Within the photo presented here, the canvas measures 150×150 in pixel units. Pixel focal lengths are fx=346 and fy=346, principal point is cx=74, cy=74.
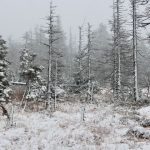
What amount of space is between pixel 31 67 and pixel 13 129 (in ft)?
60.9

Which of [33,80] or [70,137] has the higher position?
[33,80]

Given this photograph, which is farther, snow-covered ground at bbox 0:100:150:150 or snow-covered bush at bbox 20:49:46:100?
snow-covered bush at bbox 20:49:46:100

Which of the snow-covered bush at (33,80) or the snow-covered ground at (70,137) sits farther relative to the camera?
the snow-covered bush at (33,80)

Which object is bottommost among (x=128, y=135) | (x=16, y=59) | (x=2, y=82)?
(x=128, y=135)

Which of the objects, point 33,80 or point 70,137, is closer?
point 70,137

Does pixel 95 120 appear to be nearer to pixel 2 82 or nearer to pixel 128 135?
pixel 128 135

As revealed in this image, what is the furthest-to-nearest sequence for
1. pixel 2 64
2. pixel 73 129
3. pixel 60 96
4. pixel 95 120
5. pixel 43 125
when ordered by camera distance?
pixel 60 96
pixel 2 64
pixel 95 120
pixel 43 125
pixel 73 129

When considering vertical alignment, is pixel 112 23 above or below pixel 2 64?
above

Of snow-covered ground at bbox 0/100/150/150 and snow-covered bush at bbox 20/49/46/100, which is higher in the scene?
snow-covered bush at bbox 20/49/46/100

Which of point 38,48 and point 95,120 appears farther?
point 38,48

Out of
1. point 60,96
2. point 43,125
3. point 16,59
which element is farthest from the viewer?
point 16,59

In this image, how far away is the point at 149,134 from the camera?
13945 mm

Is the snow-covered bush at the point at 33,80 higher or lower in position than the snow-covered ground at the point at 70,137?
higher

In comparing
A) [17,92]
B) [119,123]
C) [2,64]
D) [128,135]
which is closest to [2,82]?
[2,64]
